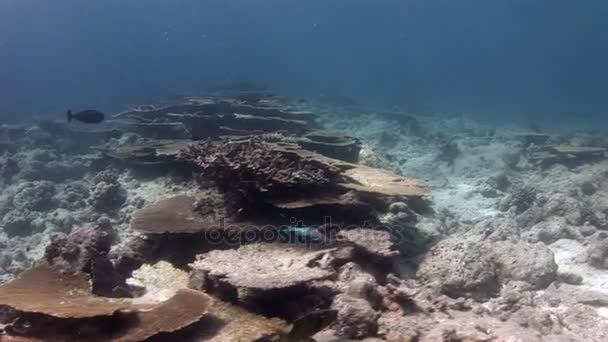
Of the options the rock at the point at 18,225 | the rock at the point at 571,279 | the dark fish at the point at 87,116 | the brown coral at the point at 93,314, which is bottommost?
the rock at the point at 18,225

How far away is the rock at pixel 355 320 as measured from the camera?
13.6ft

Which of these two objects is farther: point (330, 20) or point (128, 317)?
point (330, 20)

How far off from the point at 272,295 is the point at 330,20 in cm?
17993

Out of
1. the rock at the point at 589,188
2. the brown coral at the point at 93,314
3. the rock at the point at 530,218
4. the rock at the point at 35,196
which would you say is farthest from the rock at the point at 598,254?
the rock at the point at 35,196

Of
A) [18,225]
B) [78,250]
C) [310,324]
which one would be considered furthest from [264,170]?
[18,225]

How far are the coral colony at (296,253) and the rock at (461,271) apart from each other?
0.7 inches

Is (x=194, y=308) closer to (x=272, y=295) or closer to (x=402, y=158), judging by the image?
(x=272, y=295)

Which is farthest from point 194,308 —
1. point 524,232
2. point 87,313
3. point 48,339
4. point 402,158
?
point 402,158

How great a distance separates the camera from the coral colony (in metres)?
4.16

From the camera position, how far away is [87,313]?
3764 millimetres

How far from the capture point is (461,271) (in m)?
6.09

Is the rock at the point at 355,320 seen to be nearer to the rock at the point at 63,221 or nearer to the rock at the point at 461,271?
the rock at the point at 461,271

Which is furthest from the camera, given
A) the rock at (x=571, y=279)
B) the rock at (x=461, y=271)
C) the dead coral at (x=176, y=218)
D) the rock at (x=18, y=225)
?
the rock at (x=18, y=225)

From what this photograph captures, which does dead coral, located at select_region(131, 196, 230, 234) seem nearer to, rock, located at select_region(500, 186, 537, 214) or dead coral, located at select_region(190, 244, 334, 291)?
dead coral, located at select_region(190, 244, 334, 291)
